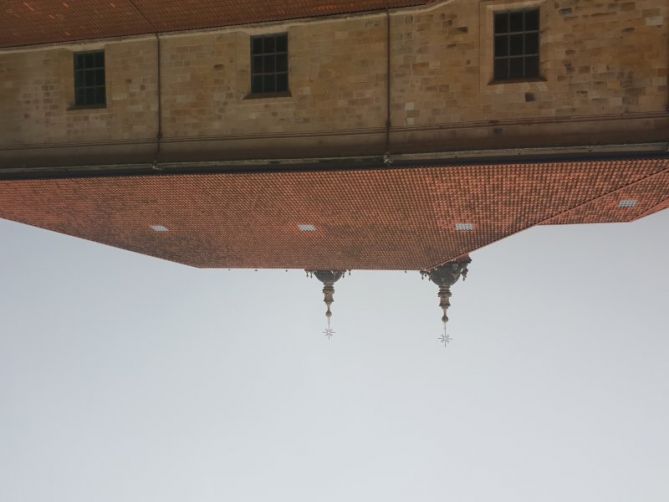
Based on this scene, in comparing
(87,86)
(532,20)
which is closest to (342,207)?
(532,20)

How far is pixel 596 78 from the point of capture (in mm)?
14922

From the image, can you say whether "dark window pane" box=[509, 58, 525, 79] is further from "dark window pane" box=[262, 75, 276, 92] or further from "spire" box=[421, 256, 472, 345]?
"spire" box=[421, 256, 472, 345]

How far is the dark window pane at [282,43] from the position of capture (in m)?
17.7

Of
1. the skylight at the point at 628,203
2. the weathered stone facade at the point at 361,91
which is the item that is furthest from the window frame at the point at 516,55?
the skylight at the point at 628,203

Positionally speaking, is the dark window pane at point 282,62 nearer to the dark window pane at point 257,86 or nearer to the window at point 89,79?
the dark window pane at point 257,86

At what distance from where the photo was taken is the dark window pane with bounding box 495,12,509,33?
15984 millimetres

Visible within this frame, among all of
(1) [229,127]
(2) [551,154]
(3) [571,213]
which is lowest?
(3) [571,213]

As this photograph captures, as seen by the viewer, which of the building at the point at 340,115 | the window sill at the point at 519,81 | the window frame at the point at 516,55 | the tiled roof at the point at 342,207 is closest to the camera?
the building at the point at 340,115

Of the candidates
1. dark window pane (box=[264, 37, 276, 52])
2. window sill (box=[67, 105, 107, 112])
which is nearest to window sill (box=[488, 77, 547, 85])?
dark window pane (box=[264, 37, 276, 52])

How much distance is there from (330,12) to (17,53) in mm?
10731

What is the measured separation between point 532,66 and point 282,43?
7000 millimetres

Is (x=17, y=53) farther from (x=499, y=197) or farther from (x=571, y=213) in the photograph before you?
(x=571, y=213)

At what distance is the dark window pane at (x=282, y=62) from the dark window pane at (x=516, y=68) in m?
6.26

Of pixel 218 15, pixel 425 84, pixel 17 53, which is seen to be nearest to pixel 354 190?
pixel 425 84
